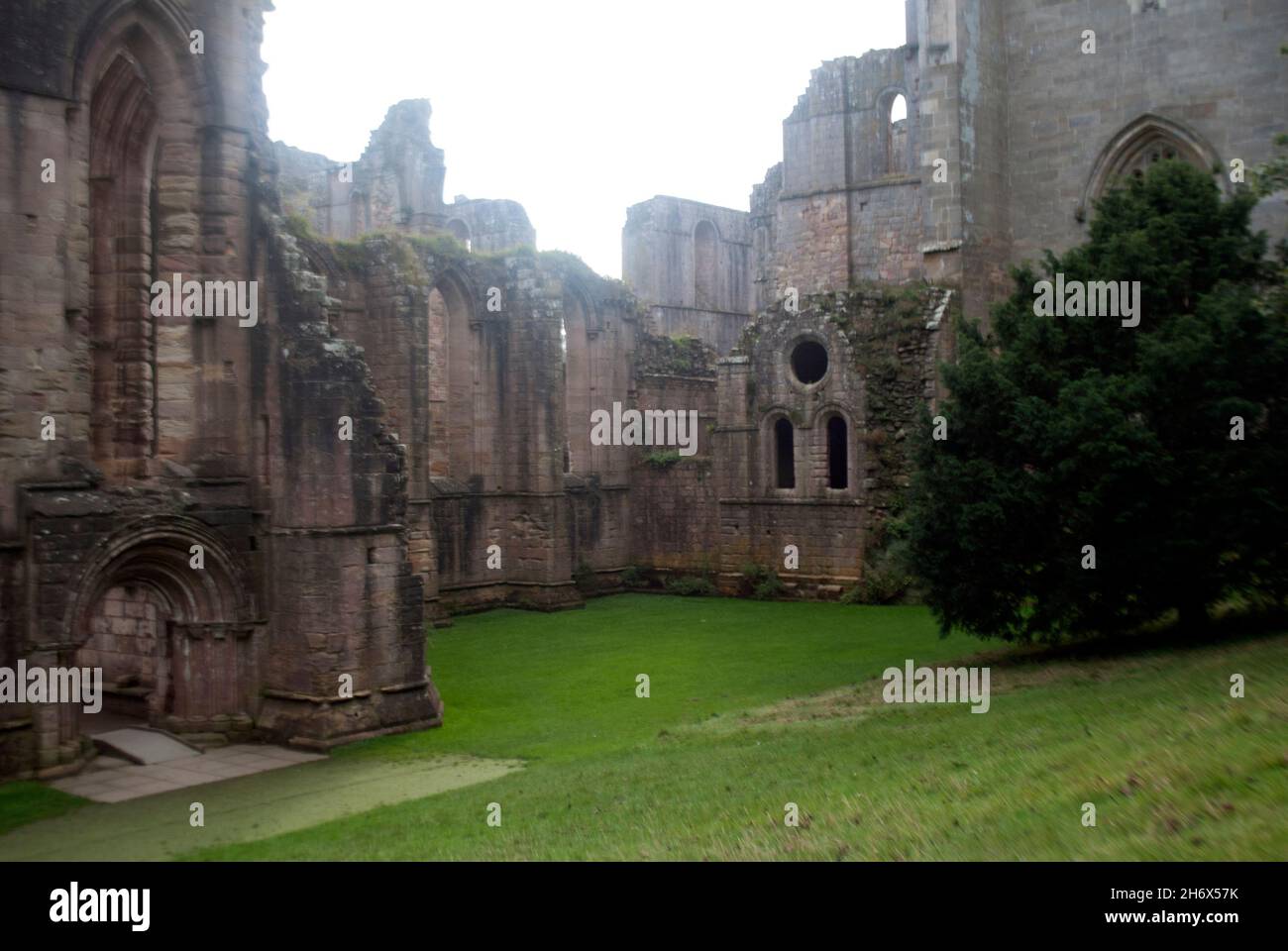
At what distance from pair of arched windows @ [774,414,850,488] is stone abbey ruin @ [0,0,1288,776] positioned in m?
0.11

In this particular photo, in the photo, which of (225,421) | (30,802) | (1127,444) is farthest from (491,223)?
(30,802)

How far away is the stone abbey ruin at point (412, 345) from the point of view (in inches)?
567

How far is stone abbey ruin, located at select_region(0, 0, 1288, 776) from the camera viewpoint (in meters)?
14.4

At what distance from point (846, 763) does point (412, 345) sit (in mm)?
16573

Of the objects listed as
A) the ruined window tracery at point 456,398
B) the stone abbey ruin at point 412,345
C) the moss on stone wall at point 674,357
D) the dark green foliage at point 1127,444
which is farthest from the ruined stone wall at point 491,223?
the dark green foliage at point 1127,444

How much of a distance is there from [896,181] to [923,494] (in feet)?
76.4

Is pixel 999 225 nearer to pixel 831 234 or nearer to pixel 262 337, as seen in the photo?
pixel 831 234

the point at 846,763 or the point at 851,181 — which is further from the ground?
the point at 851,181

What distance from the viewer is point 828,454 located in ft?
96.4

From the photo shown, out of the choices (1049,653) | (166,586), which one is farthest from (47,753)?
(1049,653)

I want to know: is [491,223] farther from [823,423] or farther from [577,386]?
[823,423]

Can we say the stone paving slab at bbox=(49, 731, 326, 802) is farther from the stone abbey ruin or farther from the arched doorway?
the arched doorway

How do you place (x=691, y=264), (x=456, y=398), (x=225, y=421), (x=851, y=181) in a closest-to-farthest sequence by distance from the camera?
(x=225, y=421) → (x=456, y=398) → (x=851, y=181) → (x=691, y=264)

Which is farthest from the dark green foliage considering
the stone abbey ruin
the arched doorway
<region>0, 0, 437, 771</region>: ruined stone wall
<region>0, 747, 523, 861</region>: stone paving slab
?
the arched doorway
